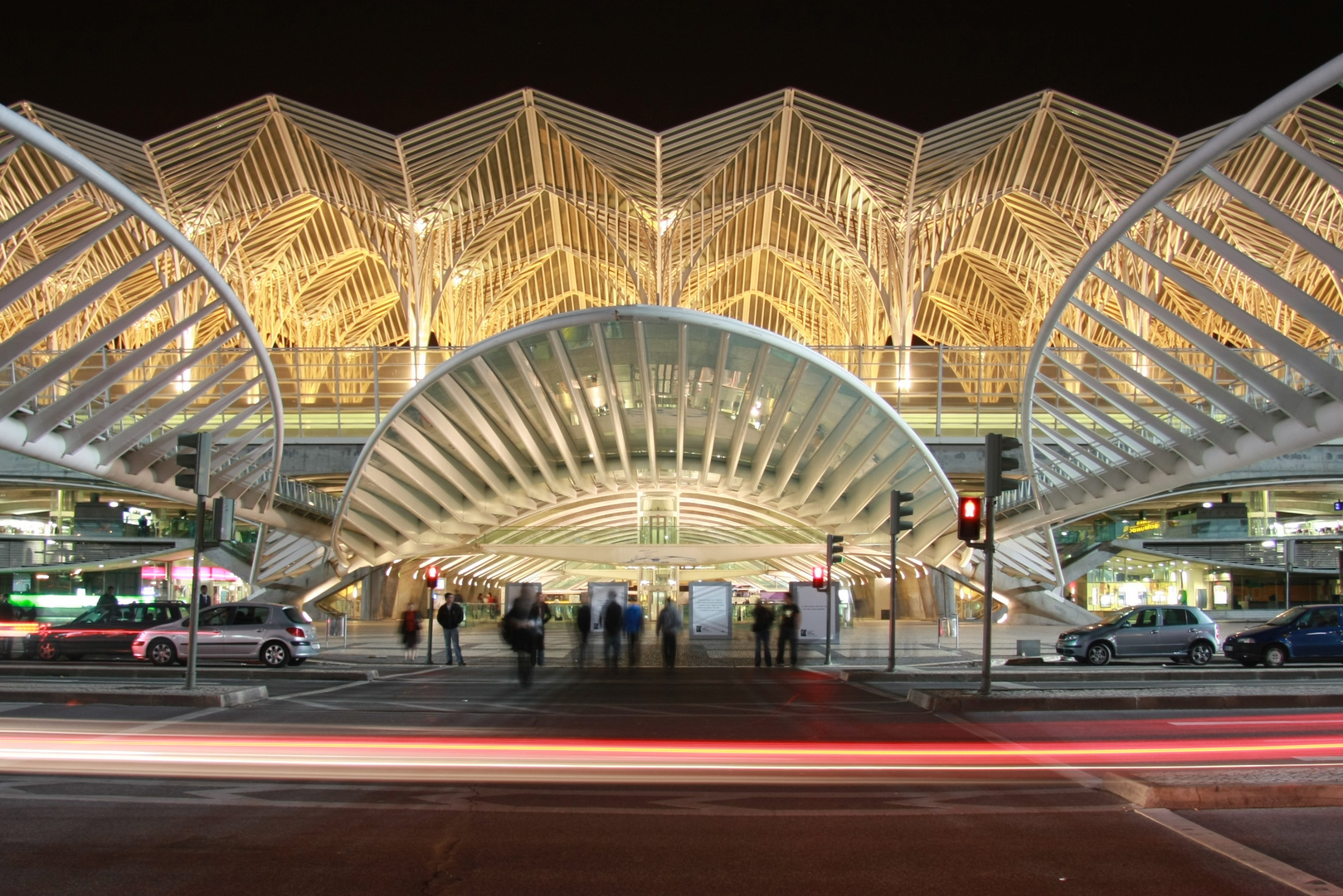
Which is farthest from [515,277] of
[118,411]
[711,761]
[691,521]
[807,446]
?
[711,761]

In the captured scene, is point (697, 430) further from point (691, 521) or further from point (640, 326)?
point (691, 521)

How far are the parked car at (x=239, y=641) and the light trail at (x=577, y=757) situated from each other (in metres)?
11.8

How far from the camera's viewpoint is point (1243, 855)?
19.6 feet

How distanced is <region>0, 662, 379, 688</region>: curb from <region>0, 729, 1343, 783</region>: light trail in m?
8.51

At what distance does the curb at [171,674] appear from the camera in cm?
1847

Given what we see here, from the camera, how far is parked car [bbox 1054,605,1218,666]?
22.9m

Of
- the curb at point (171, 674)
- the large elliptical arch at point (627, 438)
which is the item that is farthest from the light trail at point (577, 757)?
the large elliptical arch at point (627, 438)

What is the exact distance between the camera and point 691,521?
38.8 meters

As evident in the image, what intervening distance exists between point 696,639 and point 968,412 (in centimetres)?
1690

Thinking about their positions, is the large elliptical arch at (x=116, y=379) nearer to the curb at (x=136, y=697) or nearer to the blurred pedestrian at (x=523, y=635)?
the curb at (x=136, y=697)

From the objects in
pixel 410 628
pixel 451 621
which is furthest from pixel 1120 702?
pixel 410 628

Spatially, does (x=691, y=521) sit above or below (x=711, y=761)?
above

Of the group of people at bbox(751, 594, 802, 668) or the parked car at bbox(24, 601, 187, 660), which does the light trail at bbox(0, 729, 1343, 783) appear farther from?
the parked car at bbox(24, 601, 187, 660)

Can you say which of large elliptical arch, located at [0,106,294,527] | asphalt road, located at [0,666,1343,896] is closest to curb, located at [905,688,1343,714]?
asphalt road, located at [0,666,1343,896]
